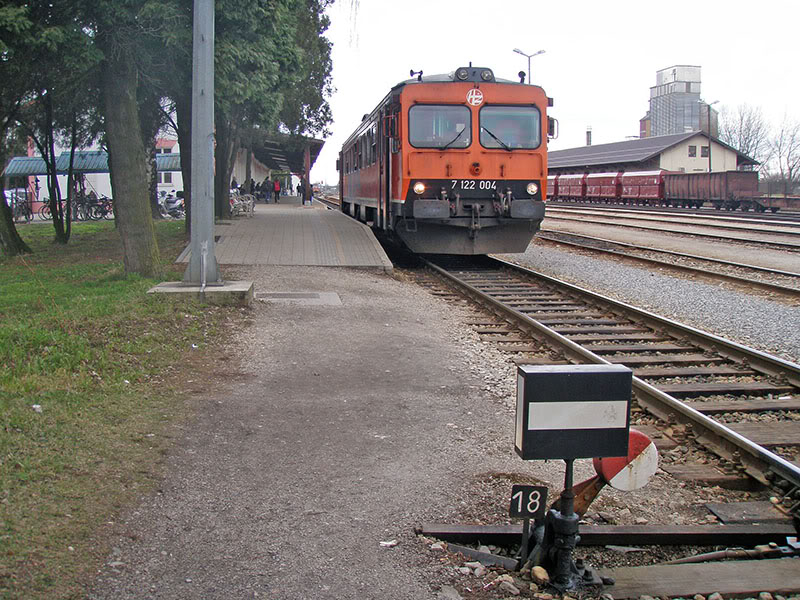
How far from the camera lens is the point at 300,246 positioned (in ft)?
55.5

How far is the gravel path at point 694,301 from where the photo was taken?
9.59 metres

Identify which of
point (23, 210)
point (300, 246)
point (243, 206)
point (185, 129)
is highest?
point (185, 129)

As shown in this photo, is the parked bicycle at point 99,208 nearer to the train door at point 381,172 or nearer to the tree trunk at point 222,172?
the tree trunk at point 222,172

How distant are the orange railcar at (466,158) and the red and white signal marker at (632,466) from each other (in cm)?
1073

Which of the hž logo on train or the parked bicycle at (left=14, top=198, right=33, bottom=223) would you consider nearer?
the hž logo on train

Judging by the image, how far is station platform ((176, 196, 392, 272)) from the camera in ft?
48.4

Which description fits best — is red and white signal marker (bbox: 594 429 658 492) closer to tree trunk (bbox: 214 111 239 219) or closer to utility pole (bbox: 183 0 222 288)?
utility pole (bbox: 183 0 222 288)

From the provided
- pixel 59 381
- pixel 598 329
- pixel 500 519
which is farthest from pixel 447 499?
pixel 598 329

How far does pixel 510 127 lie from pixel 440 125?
52.2 inches

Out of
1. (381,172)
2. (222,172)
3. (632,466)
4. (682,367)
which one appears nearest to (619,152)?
(222,172)

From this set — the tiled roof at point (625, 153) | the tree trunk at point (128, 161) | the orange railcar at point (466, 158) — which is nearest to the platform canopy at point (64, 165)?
the tiled roof at point (625, 153)

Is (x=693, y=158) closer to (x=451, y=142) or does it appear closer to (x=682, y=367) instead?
(x=451, y=142)

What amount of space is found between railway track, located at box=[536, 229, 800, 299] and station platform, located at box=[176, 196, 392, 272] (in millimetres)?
5630

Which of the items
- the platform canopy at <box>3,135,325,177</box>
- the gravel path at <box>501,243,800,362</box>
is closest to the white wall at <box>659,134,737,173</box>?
the platform canopy at <box>3,135,325,177</box>
